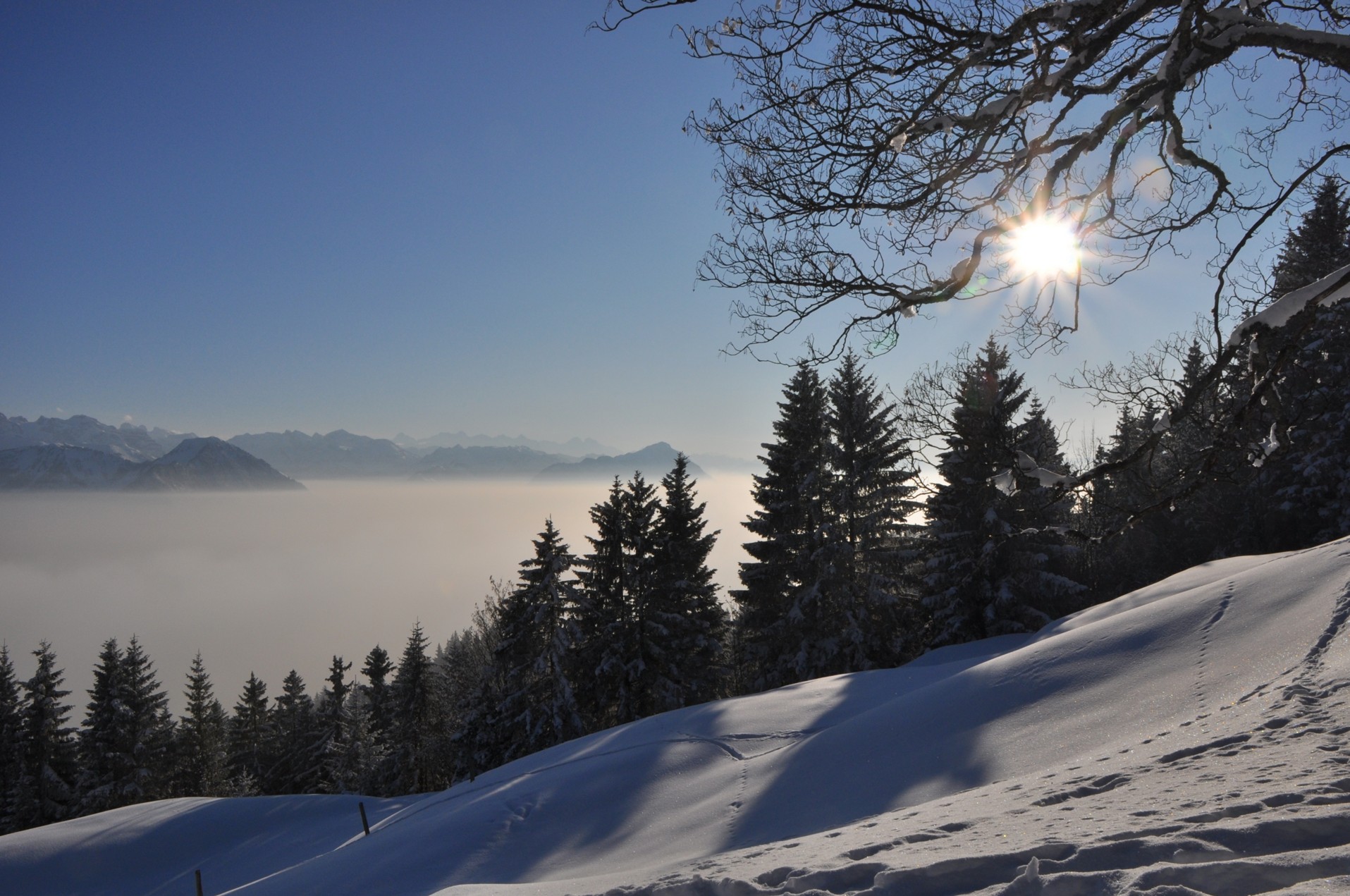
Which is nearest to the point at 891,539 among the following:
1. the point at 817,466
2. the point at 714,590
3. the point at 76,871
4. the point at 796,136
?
the point at 817,466

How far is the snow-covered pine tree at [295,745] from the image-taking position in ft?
131

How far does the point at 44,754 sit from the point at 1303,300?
4428 centimetres

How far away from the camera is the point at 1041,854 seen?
8.79ft

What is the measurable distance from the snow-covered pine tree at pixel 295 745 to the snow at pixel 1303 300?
149 feet

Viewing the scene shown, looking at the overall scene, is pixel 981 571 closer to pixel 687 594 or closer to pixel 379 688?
pixel 687 594

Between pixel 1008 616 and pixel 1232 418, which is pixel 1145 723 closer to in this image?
pixel 1232 418

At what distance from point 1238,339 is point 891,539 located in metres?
19.9

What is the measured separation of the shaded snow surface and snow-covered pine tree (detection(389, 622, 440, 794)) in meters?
25.9

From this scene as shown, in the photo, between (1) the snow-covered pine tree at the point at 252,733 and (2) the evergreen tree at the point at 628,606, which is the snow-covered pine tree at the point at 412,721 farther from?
(1) the snow-covered pine tree at the point at 252,733

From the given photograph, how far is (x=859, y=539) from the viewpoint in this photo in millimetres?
23016

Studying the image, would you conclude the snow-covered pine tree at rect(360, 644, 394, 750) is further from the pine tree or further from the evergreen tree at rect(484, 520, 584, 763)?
the evergreen tree at rect(484, 520, 584, 763)

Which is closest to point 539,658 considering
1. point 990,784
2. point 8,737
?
point 990,784

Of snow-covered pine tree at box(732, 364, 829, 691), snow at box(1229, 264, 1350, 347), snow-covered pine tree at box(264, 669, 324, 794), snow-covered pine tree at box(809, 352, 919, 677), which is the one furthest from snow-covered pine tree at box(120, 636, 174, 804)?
snow at box(1229, 264, 1350, 347)

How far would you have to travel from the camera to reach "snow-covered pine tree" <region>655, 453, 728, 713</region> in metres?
24.2
